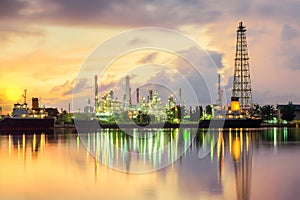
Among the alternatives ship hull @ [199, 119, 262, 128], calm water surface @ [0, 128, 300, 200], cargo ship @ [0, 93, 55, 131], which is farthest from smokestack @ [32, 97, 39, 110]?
calm water surface @ [0, 128, 300, 200]

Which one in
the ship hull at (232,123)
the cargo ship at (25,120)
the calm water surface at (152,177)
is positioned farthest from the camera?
the ship hull at (232,123)

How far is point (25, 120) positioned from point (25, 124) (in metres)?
0.95

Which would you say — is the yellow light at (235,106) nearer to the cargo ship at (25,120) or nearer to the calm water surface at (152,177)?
the cargo ship at (25,120)

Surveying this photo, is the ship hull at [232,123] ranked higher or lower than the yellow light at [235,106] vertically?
lower

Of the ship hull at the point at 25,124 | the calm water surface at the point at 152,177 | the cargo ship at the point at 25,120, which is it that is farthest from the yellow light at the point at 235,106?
the calm water surface at the point at 152,177

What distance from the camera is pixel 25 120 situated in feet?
350

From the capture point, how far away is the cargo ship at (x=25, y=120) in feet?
343

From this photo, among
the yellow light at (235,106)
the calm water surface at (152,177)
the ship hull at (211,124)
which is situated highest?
the yellow light at (235,106)

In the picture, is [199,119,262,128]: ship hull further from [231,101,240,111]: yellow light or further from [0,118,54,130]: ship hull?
[0,118,54,130]: ship hull

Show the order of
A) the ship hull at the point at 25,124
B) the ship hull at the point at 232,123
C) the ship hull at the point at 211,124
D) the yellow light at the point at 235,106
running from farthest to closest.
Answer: the ship hull at the point at 211,124
the ship hull at the point at 232,123
the yellow light at the point at 235,106
the ship hull at the point at 25,124

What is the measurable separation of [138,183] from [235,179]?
413cm

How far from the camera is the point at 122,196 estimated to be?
1761 centimetres

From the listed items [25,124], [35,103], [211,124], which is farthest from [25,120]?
[211,124]

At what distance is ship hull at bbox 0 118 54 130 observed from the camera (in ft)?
341
